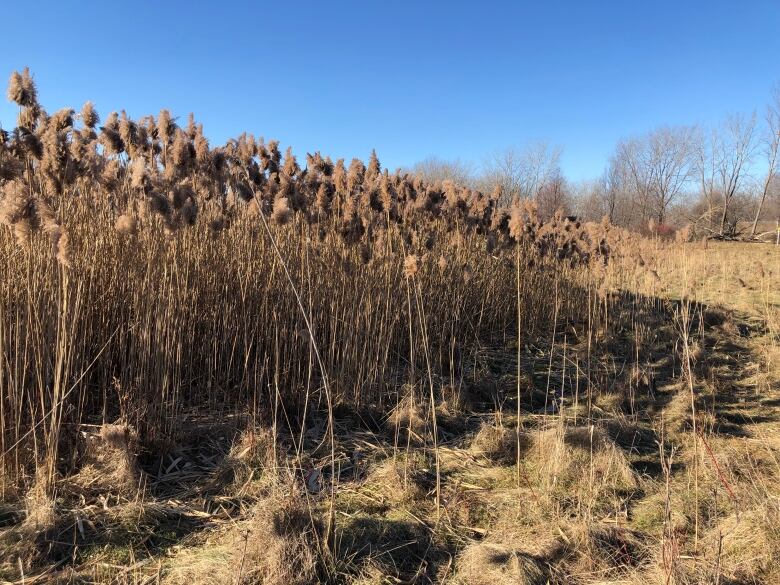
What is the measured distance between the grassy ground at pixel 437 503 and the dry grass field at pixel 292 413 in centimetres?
1

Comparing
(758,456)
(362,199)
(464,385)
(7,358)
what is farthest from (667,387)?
(7,358)

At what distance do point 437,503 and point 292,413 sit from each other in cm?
138

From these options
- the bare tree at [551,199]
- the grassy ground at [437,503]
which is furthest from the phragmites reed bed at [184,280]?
the bare tree at [551,199]

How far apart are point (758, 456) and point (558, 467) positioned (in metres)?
1.30

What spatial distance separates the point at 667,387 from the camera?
426 centimetres

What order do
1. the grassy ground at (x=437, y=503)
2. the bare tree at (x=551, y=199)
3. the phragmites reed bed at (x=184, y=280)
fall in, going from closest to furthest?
the grassy ground at (x=437, y=503), the phragmites reed bed at (x=184, y=280), the bare tree at (x=551, y=199)

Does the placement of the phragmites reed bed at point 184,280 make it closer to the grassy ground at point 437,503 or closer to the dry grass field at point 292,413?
the dry grass field at point 292,413

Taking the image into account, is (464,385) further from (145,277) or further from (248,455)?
(145,277)

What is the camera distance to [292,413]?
10.8 feet

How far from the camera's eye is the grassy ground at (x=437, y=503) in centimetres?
185

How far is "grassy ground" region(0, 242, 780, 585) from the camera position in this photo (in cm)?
185

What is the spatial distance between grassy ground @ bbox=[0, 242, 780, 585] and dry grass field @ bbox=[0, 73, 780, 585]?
0.5 inches

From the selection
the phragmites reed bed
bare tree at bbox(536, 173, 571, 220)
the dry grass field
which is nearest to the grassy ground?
the dry grass field

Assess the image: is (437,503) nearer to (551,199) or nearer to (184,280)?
(184,280)
